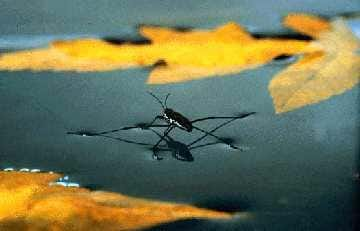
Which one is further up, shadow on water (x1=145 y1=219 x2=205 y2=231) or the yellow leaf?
the yellow leaf

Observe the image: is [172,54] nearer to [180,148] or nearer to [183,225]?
[180,148]

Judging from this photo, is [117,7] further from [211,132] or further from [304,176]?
[304,176]

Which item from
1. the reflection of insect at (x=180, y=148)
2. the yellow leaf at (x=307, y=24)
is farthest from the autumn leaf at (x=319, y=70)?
the reflection of insect at (x=180, y=148)

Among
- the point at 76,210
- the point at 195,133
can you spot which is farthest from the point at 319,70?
the point at 76,210

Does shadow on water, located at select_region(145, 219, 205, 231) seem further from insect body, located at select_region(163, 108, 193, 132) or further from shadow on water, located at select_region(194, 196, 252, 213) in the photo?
insect body, located at select_region(163, 108, 193, 132)

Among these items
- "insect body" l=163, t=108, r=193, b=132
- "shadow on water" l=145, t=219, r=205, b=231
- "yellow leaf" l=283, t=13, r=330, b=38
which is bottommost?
"shadow on water" l=145, t=219, r=205, b=231

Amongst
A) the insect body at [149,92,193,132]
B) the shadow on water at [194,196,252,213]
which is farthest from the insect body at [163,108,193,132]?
the shadow on water at [194,196,252,213]

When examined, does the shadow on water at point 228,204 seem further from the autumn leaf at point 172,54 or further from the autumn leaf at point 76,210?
the autumn leaf at point 172,54
